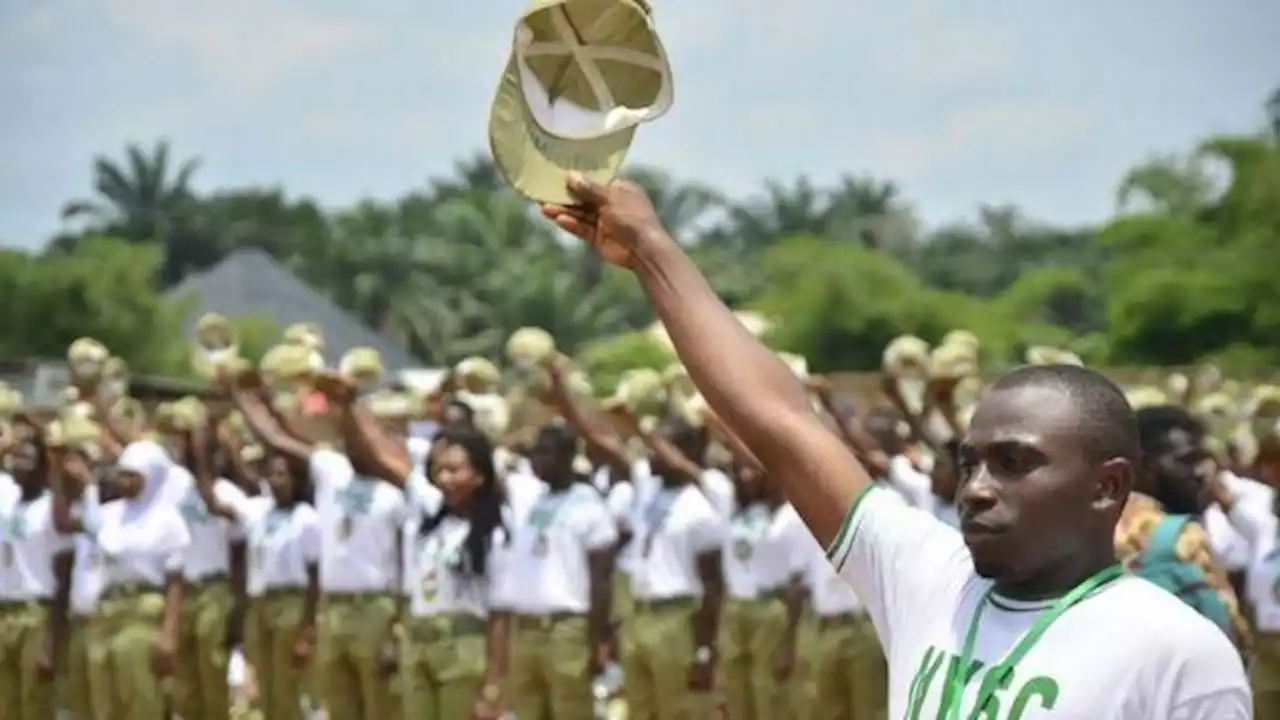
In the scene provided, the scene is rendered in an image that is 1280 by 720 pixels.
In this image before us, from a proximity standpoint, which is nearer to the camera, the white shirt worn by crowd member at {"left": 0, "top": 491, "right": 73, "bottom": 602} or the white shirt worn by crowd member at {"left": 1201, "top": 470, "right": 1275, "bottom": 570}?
the white shirt worn by crowd member at {"left": 1201, "top": 470, "right": 1275, "bottom": 570}

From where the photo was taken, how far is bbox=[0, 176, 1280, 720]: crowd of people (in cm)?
1062

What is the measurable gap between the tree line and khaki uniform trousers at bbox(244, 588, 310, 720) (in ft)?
76.2

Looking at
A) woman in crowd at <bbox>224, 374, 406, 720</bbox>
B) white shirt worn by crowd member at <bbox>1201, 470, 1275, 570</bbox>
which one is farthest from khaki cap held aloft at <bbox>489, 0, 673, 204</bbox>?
woman in crowd at <bbox>224, 374, 406, 720</bbox>

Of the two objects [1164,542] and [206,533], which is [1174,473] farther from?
[206,533]

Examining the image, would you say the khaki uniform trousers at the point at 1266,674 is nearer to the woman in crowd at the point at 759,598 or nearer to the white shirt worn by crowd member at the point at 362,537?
the woman in crowd at the point at 759,598

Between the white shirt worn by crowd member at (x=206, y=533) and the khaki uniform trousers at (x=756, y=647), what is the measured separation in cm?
281

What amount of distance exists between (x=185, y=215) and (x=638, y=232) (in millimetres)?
72231

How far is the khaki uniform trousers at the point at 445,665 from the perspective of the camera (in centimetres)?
1055

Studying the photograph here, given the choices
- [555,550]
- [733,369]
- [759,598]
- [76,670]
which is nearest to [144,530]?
[76,670]

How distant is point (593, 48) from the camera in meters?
3.33

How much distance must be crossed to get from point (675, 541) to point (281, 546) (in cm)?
204

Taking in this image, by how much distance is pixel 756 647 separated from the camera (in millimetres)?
12359

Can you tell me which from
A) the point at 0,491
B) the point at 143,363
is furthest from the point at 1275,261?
the point at 0,491

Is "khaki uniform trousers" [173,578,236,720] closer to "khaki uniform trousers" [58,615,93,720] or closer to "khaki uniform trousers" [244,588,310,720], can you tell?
"khaki uniform trousers" [244,588,310,720]
